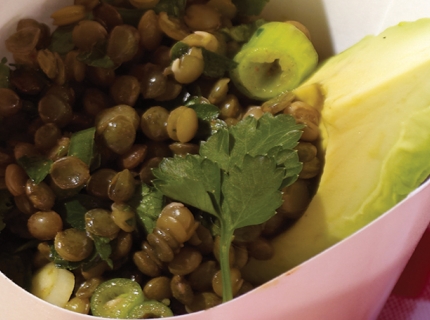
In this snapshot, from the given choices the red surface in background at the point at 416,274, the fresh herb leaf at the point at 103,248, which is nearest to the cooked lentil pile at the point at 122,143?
the fresh herb leaf at the point at 103,248

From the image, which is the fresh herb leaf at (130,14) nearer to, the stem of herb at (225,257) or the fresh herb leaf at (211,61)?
the fresh herb leaf at (211,61)

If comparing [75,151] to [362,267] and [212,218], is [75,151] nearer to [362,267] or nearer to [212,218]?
[212,218]

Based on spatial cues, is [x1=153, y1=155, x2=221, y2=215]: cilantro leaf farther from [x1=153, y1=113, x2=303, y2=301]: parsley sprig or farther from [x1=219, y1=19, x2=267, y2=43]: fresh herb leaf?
[x1=219, y1=19, x2=267, y2=43]: fresh herb leaf

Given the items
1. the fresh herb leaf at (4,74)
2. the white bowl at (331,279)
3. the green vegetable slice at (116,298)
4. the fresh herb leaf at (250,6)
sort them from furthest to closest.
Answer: the fresh herb leaf at (250,6) < the fresh herb leaf at (4,74) < the green vegetable slice at (116,298) < the white bowl at (331,279)

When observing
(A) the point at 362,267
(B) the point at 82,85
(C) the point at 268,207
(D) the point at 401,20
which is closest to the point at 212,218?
(C) the point at 268,207

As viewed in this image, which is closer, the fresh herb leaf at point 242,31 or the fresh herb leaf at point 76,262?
the fresh herb leaf at point 76,262

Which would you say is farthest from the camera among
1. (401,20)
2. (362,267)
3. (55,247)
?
(401,20)
